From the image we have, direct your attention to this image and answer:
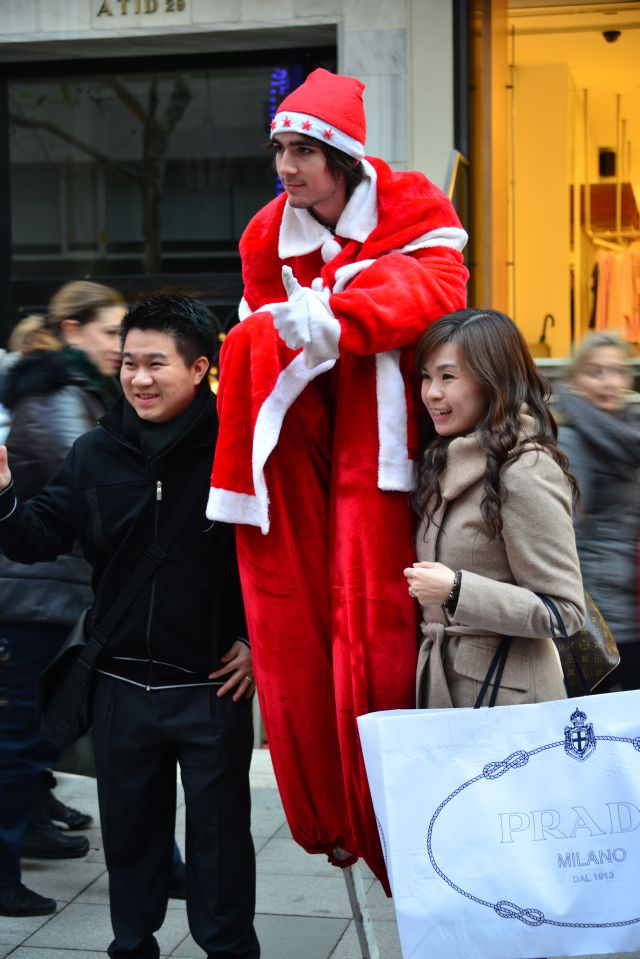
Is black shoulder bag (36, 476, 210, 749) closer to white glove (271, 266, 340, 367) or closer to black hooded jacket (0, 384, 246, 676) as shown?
black hooded jacket (0, 384, 246, 676)

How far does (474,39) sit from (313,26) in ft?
3.15

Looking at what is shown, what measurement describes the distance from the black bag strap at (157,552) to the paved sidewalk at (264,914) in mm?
1377

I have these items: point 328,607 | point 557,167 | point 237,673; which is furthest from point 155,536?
point 557,167

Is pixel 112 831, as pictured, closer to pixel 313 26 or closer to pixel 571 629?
pixel 571 629

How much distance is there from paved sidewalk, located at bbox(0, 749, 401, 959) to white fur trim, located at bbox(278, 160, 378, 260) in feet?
7.43

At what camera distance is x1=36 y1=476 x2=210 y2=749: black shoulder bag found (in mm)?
3260

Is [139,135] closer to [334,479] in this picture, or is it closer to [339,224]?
[339,224]

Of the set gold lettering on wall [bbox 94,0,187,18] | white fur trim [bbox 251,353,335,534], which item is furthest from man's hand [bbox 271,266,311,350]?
gold lettering on wall [bbox 94,0,187,18]

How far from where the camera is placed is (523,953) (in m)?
2.64

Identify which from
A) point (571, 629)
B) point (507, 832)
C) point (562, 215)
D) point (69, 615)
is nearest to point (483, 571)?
point (571, 629)

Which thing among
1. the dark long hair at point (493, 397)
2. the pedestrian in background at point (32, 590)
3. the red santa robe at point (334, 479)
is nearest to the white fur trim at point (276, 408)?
the red santa robe at point (334, 479)

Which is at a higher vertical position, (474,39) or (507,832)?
(474,39)

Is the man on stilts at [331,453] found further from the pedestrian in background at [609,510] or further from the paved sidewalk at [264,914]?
the pedestrian in background at [609,510]

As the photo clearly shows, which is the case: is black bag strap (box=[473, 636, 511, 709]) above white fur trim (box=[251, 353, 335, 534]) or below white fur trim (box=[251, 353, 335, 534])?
below
